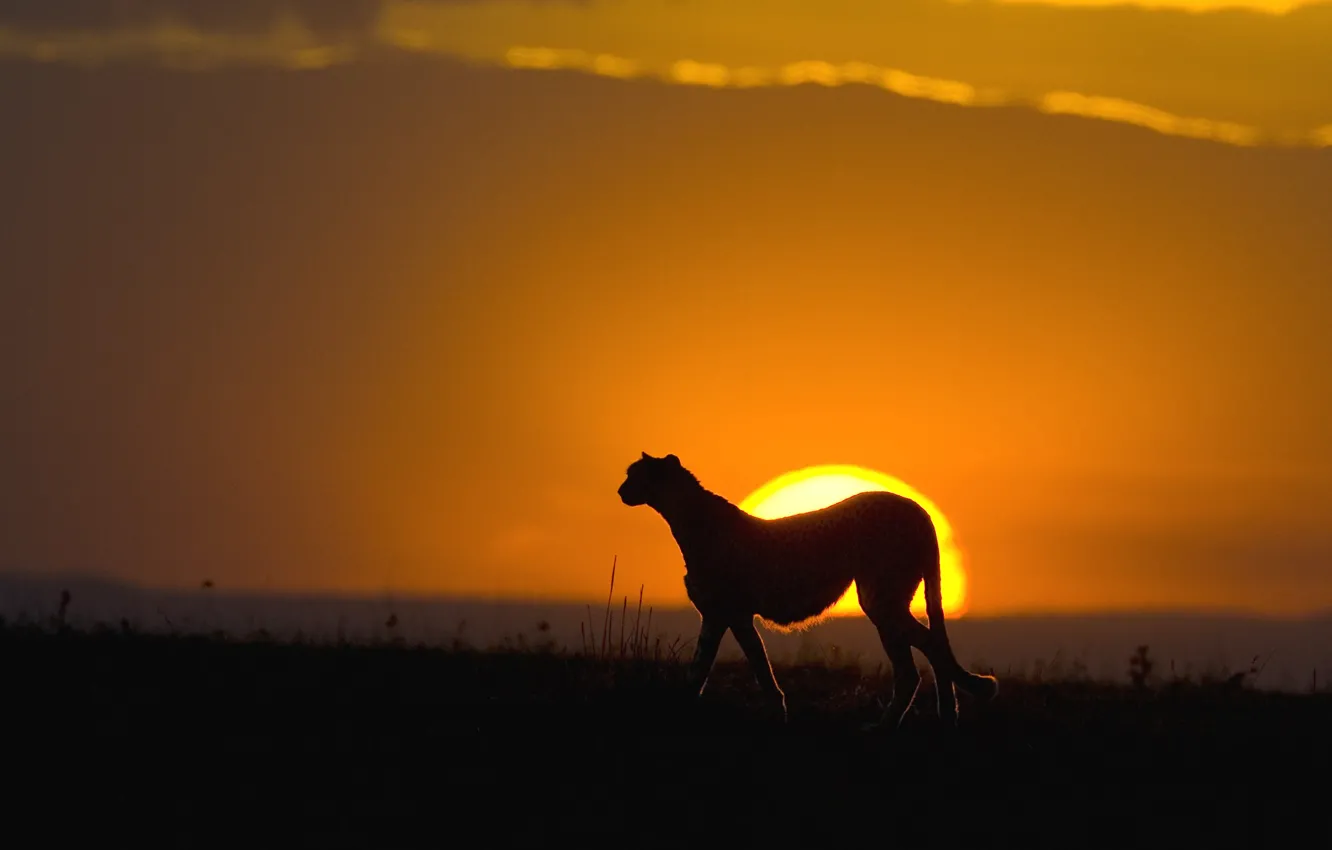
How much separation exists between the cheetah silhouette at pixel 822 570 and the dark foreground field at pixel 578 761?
472 millimetres

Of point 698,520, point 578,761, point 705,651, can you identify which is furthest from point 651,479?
point 578,761

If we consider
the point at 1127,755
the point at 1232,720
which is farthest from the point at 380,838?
the point at 1232,720

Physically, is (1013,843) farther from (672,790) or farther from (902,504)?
(902,504)

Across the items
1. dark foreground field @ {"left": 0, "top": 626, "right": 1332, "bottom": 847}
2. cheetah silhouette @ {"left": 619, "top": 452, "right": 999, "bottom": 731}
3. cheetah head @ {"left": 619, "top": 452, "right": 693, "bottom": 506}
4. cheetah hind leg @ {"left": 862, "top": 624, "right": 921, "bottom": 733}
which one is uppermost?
cheetah head @ {"left": 619, "top": 452, "right": 693, "bottom": 506}

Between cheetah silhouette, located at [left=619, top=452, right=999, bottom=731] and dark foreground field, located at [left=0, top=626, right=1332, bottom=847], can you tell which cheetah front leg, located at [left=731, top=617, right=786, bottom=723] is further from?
dark foreground field, located at [left=0, top=626, right=1332, bottom=847]

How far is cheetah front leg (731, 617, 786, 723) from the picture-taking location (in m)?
10.7

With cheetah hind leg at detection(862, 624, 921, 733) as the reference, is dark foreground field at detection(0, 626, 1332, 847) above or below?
below

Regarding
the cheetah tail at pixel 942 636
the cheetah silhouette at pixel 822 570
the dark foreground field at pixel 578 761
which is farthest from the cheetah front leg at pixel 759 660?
the cheetah tail at pixel 942 636

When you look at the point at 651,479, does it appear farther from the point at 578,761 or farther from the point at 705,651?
the point at 578,761

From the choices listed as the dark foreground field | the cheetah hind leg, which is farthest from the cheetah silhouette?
the dark foreground field

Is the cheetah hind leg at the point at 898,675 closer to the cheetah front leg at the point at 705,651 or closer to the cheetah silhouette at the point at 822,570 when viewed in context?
the cheetah silhouette at the point at 822,570

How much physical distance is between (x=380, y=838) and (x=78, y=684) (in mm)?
4069

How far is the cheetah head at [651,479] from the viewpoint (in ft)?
37.5

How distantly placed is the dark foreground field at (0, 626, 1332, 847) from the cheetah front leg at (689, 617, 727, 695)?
15 centimetres
